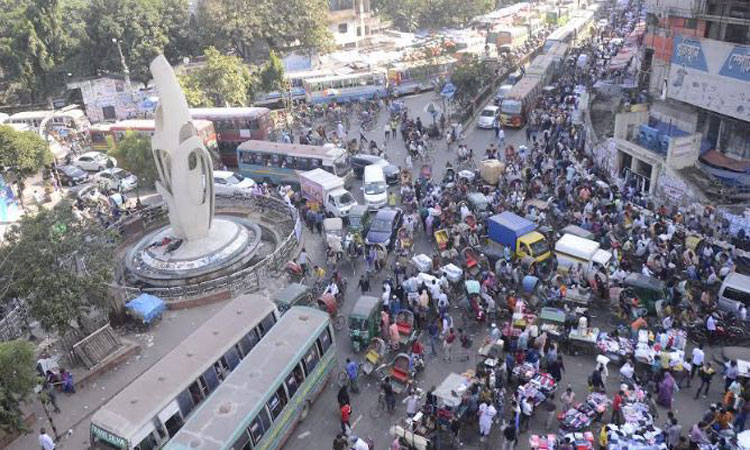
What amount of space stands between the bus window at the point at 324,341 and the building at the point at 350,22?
2153 inches

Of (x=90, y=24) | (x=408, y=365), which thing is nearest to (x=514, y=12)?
(x=90, y=24)

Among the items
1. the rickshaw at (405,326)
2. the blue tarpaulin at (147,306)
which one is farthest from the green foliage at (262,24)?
the rickshaw at (405,326)

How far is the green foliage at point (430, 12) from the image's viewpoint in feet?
261

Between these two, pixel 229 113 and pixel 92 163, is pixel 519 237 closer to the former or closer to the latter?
pixel 229 113

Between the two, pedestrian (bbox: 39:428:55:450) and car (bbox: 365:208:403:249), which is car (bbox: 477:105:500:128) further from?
pedestrian (bbox: 39:428:55:450)

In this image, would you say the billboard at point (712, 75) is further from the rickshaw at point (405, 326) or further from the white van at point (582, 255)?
the rickshaw at point (405, 326)

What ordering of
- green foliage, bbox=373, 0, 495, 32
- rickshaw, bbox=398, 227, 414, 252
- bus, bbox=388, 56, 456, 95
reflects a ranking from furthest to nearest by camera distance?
green foliage, bbox=373, 0, 495, 32 → bus, bbox=388, 56, 456, 95 → rickshaw, bbox=398, 227, 414, 252

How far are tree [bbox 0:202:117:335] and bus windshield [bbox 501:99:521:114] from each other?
1072 inches

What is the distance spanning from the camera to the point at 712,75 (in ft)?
89.6

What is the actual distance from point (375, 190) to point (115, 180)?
53.3 feet

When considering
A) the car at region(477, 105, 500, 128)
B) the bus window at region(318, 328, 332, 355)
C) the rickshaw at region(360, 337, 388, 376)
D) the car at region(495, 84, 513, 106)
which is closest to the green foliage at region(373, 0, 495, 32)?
the car at region(495, 84, 513, 106)

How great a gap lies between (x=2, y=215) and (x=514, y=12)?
6896cm

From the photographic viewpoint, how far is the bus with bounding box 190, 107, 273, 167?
35781 mm

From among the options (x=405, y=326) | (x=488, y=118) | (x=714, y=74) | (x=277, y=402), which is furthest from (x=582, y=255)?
(x=488, y=118)
